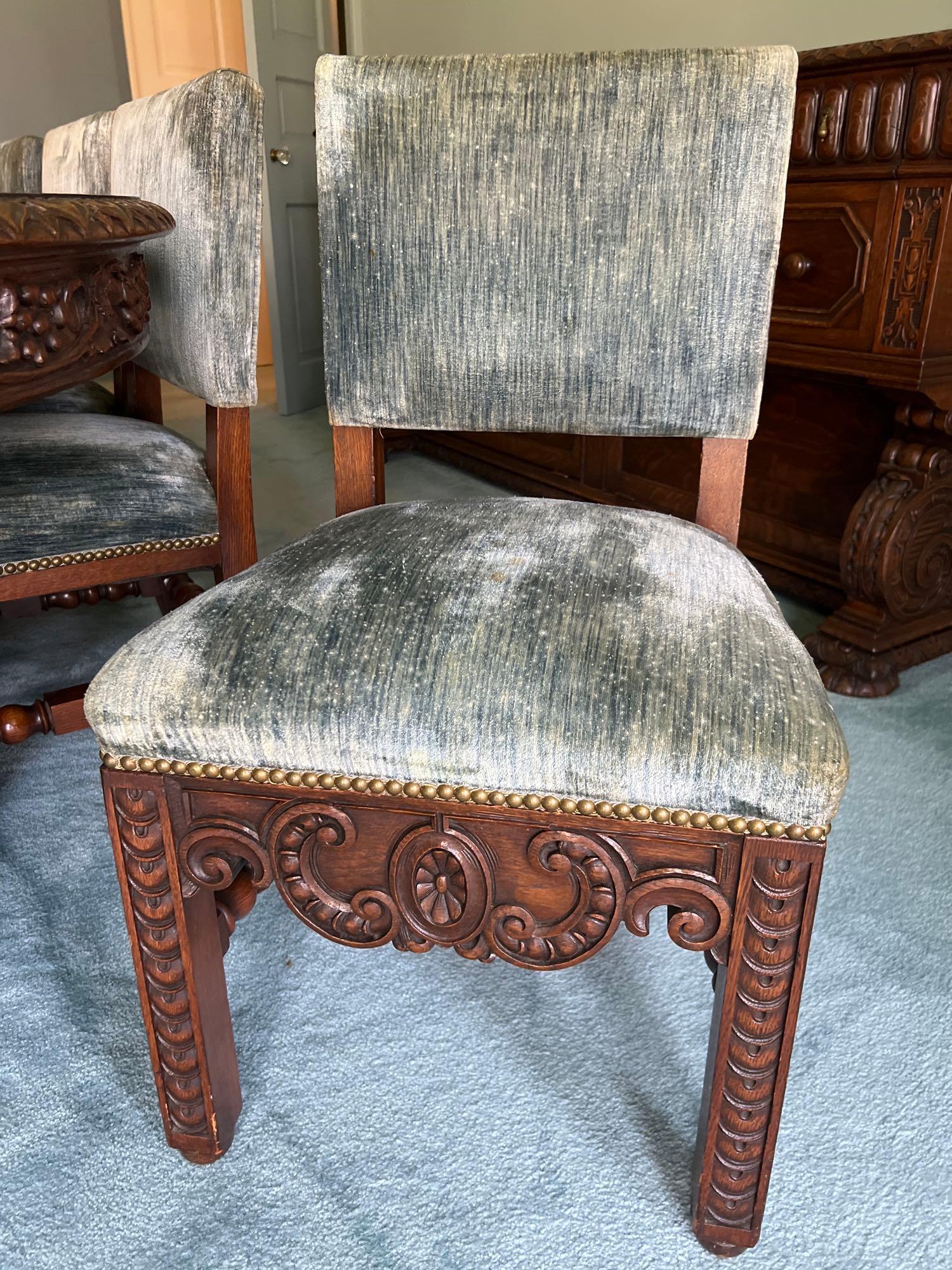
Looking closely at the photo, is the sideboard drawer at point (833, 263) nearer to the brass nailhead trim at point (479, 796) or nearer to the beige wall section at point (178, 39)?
the brass nailhead trim at point (479, 796)

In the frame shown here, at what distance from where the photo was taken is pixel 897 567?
5.36ft

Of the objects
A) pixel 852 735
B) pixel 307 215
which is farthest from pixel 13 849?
pixel 307 215

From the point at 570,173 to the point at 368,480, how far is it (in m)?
0.37

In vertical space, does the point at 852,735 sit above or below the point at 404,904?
below

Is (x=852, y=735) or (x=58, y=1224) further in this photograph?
(x=852, y=735)

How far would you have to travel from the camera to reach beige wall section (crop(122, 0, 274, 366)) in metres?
4.68

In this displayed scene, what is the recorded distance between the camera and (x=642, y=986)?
1.04 m

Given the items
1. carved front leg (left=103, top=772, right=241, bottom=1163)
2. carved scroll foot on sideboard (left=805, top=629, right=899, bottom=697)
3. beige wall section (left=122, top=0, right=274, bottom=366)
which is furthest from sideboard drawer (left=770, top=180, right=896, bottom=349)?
beige wall section (left=122, top=0, right=274, bottom=366)

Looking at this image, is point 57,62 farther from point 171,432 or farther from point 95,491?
point 95,491

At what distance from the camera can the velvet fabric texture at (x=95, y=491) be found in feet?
3.54

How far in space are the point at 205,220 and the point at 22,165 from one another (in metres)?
1.06

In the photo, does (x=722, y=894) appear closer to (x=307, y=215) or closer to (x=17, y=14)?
(x=307, y=215)

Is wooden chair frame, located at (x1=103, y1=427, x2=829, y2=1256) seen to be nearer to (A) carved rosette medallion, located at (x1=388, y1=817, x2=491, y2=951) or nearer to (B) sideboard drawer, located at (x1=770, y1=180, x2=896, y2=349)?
(A) carved rosette medallion, located at (x1=388, y1=817, x2=491, y2=951)

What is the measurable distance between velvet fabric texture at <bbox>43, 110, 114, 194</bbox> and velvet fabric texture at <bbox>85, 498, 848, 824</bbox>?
0.91 metres
